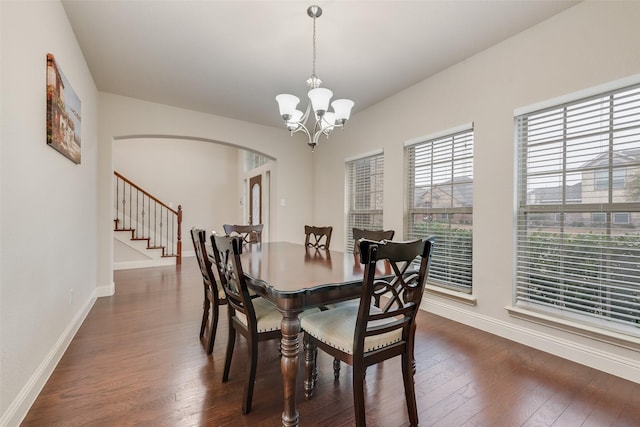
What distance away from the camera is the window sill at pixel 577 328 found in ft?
6.29

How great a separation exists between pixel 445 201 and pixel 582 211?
3.85ft

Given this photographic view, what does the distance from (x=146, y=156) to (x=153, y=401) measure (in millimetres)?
6366

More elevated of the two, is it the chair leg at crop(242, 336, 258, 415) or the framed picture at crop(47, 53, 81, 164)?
the framed picture at crop(47, 53, 81, 164)

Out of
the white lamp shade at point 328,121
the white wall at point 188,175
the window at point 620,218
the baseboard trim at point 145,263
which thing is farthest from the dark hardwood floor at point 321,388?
the white wall at point 188,175

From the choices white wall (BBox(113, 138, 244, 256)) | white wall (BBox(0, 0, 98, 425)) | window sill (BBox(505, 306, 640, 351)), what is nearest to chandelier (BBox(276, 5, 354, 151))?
white wall (BBox(0, 0, 98, 425))

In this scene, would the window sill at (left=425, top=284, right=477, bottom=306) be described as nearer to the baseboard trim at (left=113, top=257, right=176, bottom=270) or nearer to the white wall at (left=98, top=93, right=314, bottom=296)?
the white wall at (left=98, top=93, right=314, bottom=296)

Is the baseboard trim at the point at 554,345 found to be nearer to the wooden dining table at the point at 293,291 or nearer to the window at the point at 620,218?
the window at the point at 620,218

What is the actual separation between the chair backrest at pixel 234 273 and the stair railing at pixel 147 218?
15.8 ft

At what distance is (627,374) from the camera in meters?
1.92

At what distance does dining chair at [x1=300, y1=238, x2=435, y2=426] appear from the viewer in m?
1.31

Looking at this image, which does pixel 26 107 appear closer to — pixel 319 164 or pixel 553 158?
pixel 553 158

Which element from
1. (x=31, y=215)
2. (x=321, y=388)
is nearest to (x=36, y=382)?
(x=31, y=215)

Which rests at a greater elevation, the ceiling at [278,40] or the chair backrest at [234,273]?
the ceiling at [278,40]

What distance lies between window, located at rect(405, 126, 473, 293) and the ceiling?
0.83m
